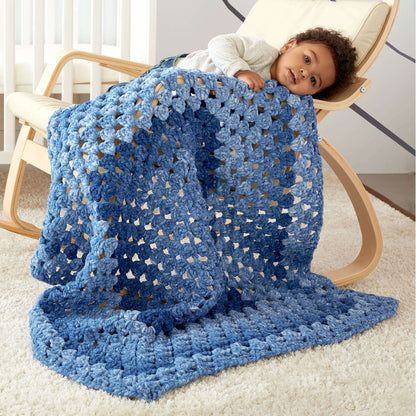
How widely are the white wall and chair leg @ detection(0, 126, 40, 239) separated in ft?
3.91

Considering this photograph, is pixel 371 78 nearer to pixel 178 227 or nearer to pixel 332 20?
pixel 332 20

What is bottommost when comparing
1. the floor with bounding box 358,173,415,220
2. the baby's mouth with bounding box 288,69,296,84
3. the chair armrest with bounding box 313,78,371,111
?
the floor with bounding box 358,173,415,220

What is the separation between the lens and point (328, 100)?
1.76 metres

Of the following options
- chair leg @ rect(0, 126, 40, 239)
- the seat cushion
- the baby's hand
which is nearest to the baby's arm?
the baby's hand

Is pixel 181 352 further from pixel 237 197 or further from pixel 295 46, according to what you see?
pixel 295 46

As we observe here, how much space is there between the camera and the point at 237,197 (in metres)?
1.59

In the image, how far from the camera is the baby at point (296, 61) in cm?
164

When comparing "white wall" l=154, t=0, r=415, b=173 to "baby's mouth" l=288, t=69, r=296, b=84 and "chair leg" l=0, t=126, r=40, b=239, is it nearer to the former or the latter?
"chair leg" l=0, t=126, r=40, b=239

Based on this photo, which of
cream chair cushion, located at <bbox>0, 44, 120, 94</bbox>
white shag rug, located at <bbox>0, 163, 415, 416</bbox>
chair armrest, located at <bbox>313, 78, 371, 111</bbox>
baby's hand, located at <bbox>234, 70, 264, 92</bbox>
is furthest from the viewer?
cream chair cushion, located at <bbox>0, 44, 120, 94</bbox>

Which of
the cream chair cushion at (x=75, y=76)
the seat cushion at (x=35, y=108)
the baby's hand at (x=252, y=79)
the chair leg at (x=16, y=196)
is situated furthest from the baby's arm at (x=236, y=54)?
the cream chair cushion at (x=75, y=76)

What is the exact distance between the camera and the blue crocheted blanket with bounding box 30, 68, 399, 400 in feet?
4.51

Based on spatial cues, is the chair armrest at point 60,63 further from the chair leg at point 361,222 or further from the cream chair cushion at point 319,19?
the chair leg at point 361,222

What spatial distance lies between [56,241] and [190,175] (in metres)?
0.30

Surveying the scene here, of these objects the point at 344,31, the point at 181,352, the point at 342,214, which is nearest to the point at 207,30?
the point at 342,214
